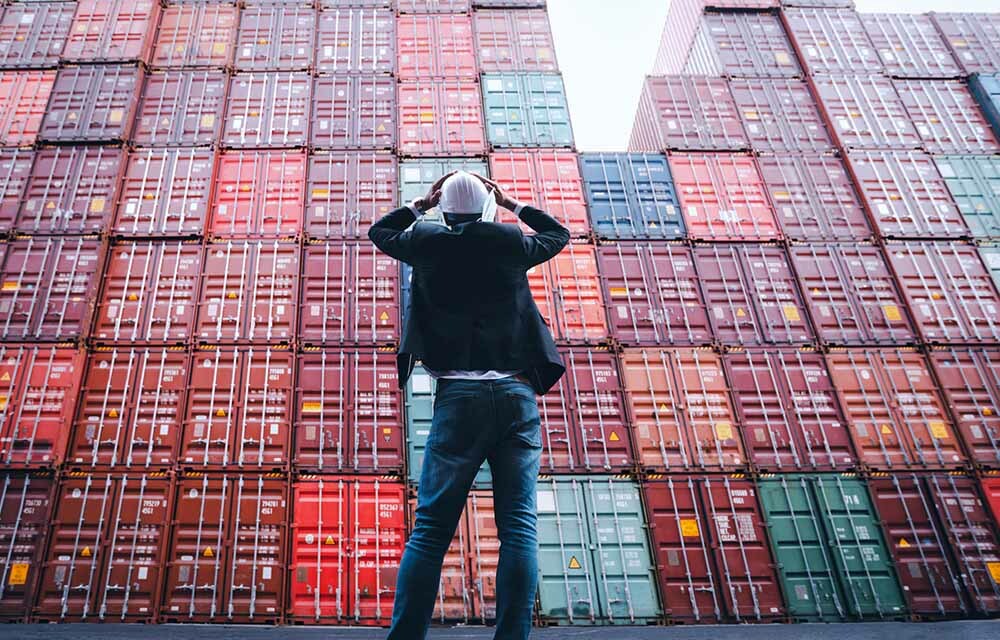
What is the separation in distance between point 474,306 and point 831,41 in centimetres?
1627

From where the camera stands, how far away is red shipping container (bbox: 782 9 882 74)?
49.1 feet

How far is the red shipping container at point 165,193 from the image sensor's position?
36.7ft

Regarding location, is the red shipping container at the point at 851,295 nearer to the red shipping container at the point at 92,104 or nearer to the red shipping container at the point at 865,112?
the red shipping container at the point at 865,112

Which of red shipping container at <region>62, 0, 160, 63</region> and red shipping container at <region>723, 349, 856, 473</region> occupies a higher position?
red shipping container at <region>62, 0, 160, 63</region>

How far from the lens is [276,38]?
14328 millimetres

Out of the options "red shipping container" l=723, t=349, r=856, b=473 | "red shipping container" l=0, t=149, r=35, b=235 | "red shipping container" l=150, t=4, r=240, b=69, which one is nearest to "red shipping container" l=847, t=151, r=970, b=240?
"red shipping container" l=723, t=349, r=856, b=473

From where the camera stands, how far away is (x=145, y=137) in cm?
1241

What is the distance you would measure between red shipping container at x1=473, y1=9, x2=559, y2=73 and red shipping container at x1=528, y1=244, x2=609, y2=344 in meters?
5.38

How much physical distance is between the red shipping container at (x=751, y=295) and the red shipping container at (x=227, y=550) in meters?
7.44

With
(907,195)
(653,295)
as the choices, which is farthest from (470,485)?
(907,195)

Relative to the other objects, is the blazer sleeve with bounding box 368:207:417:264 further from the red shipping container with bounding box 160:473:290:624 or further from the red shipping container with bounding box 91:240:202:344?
the red shipping container with bounding box 91:240:202:344

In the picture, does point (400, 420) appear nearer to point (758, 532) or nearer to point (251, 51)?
point (758, 532)

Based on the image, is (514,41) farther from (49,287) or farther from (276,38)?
(49,287)

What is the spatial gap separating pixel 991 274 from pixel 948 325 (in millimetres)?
1661
